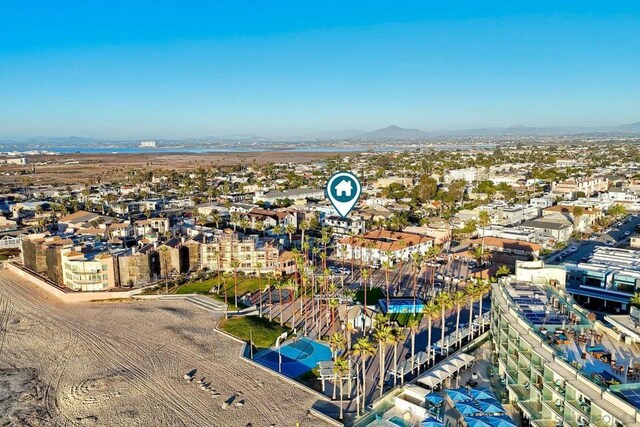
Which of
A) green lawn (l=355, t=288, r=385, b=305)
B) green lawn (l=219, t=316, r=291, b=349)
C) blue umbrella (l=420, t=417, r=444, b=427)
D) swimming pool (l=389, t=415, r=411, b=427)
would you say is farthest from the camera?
green lawn (l=355, t=288, r=385, b=305)

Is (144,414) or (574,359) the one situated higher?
(574,359)

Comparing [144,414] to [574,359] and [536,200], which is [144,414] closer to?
[574,359]

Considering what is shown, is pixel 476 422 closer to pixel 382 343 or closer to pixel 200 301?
pixel 382 343

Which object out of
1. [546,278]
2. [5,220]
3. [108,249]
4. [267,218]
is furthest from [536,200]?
[5,220]

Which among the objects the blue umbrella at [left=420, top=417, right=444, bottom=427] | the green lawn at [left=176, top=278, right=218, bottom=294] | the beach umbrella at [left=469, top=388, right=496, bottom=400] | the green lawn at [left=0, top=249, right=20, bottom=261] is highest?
the beach umbrella at [left=469, top=388, right=496, bottom=400]

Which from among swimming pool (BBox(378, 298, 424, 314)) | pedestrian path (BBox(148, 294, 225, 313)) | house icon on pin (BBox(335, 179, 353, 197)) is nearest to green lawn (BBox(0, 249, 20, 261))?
pedestrian path (BBox(148, 294, 225, 313))

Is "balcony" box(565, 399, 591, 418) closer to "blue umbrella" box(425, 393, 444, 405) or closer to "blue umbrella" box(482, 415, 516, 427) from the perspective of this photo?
"blue umbrella" box(482, 415, 516, 427)

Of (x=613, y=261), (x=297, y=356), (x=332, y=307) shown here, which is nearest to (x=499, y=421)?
(x=297, y=356)

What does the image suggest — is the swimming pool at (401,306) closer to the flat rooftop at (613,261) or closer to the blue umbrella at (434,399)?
the blue umbrella at (434,399)
